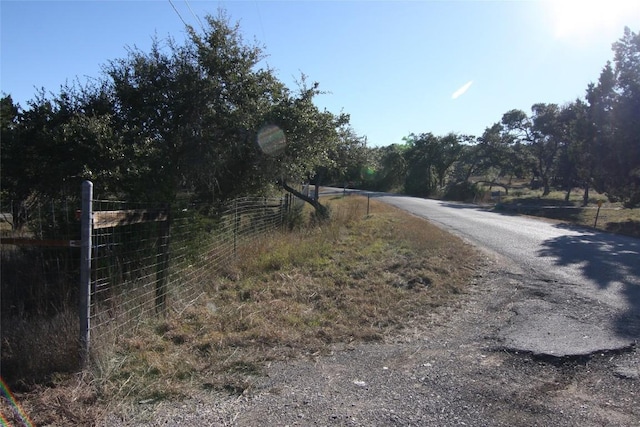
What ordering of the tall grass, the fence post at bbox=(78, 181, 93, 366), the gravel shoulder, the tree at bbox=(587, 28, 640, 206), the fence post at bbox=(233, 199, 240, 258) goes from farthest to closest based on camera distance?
the tree at bbox=(587, 28, 640, 206) → the fence post at bbox=(233, 199, 240, 258) → the tall grass → the fence post at bbox=(78, 181, 93, 366) → the gravel shoulder

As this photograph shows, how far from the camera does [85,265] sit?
412 cm

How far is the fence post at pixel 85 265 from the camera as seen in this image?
13.4ft

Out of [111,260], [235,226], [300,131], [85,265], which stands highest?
[300,131]

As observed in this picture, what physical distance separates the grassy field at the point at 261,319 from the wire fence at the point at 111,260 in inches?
10.8

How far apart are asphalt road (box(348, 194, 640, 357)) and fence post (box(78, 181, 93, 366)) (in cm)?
416

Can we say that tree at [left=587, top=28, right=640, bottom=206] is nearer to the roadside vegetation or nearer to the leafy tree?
the roadside vegetation

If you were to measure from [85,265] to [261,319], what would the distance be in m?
2.19

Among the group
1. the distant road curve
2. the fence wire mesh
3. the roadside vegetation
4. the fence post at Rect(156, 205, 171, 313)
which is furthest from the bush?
the fence post at Rect(156, 205, 171, 313)

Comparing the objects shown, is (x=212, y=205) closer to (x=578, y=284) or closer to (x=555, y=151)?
(x=578, y=284)

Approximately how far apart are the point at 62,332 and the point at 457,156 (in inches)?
2489

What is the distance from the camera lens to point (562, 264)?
31.9 feet

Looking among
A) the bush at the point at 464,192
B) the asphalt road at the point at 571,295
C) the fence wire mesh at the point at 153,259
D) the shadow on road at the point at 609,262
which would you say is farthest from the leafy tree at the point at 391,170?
the fence wire mesh at the point at 153,259

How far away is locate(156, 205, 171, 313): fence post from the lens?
19.2ft

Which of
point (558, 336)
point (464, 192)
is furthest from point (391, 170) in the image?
point (558, 336)
